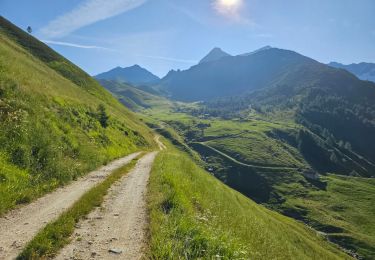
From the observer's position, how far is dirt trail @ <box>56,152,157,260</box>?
38.3 feet

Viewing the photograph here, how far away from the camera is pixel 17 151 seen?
2145 centimetres

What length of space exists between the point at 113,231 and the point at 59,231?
2.27m

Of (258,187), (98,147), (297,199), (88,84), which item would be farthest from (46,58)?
(297,199)

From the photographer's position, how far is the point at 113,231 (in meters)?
14.1

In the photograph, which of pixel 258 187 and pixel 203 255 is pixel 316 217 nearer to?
pixel 258 187

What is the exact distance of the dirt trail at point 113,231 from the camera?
11.7m

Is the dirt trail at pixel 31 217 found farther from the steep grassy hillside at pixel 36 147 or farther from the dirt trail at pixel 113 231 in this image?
the dirt trail at pixel 113 231

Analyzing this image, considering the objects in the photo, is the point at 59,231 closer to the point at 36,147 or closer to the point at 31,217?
the point at 31,217

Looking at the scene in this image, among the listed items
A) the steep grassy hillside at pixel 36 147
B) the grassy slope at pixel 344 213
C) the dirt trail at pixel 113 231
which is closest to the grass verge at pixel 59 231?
the dirt trail at pixel 113 231

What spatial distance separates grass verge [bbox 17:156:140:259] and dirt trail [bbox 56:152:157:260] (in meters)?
0.30

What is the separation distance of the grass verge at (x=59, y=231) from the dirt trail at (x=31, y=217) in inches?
18.7

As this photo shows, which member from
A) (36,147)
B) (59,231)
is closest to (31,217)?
A: (59,231)

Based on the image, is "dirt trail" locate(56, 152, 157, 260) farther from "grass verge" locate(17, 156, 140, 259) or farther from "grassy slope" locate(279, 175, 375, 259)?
"grassy slope" locate(279, 175, 375, 259)

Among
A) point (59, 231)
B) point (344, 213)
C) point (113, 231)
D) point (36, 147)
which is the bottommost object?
point (344, 213)
